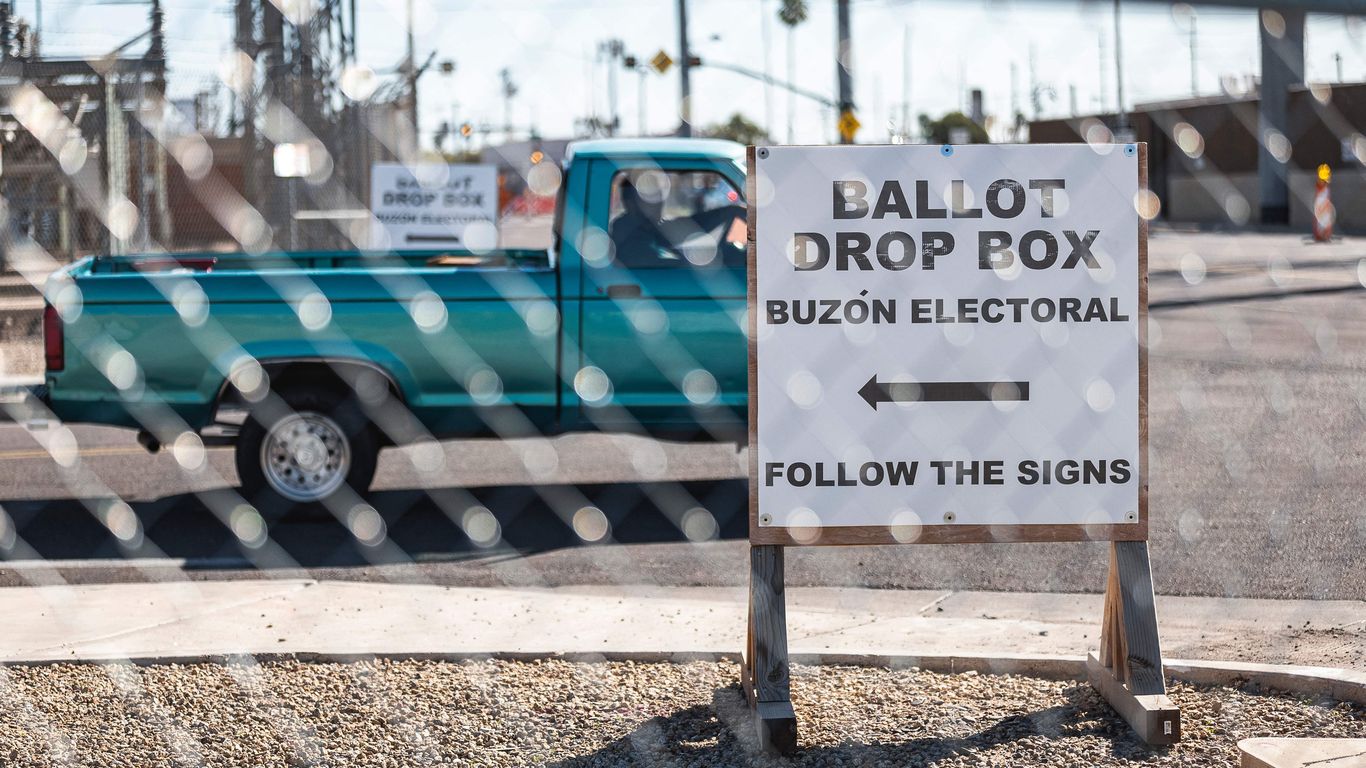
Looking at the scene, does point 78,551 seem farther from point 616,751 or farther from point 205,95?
point 205,95

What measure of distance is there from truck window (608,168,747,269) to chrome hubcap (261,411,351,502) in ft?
6.21

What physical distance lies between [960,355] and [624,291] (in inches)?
152

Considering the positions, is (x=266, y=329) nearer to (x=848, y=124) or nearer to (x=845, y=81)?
(x=845, y=81)

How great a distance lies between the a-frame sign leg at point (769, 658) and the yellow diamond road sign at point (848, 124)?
1945 centimetres

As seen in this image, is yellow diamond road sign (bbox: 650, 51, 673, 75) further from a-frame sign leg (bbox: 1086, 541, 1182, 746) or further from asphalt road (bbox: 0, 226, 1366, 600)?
a-frame sign leg (bbox: 1086, 541, 1182, 746)

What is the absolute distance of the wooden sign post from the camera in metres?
4.90

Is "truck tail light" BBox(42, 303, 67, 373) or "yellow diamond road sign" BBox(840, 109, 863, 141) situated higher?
"yellow diamond road sign" BBox(840, 109, 863, 141)

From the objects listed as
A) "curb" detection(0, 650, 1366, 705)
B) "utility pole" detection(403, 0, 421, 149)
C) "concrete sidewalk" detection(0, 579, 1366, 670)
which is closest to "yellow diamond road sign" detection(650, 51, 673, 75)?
"utility pole" detection(403, 0, 421, 149)

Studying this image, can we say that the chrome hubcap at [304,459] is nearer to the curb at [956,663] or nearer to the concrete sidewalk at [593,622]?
the concrete sidewalk at [593,622]

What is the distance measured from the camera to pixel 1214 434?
1092cm

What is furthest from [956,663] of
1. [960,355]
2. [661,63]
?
[661,63]

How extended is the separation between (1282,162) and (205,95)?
120ft

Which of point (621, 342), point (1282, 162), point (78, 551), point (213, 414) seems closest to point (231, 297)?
point (213, 414)

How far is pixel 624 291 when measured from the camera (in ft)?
28.2
